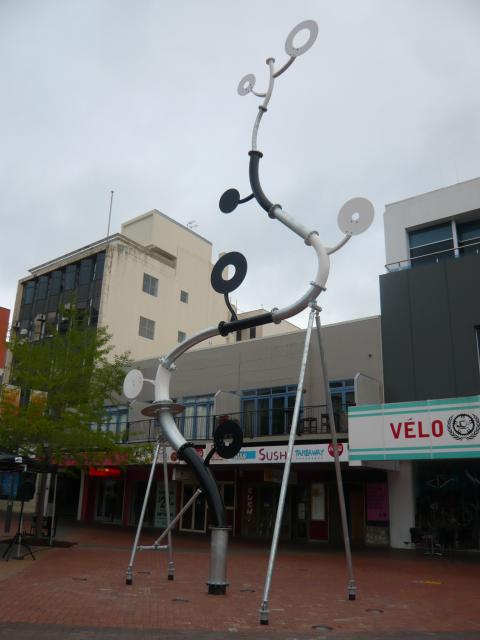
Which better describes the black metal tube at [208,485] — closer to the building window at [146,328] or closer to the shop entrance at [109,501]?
the shop entrance at [109,501]

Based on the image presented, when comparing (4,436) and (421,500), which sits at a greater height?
(4,436)

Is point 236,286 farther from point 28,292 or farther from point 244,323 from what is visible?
point 28,292

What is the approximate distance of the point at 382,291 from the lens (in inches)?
912

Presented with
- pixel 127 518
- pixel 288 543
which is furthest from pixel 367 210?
pixel 127 518

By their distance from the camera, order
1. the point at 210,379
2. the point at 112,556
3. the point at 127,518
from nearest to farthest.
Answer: the point at 112,556 → the point at 210,379 → the point at 127,518

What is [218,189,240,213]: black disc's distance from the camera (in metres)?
12.5

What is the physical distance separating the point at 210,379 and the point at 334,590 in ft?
57.3

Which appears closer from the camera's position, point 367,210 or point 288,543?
point 367,210

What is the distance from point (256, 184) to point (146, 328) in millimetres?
27906

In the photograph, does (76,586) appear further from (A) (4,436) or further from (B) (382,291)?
(B) (382,291)

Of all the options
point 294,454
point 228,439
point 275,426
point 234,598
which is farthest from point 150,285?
point 234,598

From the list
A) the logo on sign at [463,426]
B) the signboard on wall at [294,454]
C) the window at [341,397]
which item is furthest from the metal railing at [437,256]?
the signboard on wall at [294,454]

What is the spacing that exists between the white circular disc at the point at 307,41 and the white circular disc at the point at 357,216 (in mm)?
3279

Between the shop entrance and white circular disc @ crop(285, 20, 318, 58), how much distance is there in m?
25.5
